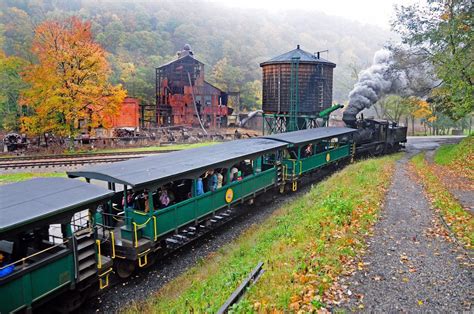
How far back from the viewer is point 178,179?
33.7 ft

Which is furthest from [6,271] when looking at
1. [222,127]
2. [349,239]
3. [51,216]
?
[222,127]

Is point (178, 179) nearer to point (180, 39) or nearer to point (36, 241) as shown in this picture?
point (36, 241)

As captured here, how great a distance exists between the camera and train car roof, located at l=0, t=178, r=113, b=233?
6375mm

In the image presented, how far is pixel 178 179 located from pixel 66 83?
71.9ft

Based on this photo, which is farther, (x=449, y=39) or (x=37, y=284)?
(x=449, y=39)

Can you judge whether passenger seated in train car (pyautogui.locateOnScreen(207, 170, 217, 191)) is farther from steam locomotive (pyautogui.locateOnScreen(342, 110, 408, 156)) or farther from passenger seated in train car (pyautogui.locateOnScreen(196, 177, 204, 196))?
steam locomotive (pyautogui.locateOnScreen(342, 110, 408, 156))

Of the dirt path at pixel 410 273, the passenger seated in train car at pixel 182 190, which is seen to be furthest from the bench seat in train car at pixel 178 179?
the dirt path at pixel 410 273

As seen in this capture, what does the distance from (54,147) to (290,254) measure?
27.7 m

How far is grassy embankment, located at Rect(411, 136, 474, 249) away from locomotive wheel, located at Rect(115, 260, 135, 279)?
28.2 ft

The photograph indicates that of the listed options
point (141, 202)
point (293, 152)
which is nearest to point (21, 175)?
point (141, 202)

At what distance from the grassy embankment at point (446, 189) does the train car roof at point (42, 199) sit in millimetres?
9167

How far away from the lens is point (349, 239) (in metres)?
9.01

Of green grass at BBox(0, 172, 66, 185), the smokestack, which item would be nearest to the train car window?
green grass at BBox(0, 172, 66, 185)

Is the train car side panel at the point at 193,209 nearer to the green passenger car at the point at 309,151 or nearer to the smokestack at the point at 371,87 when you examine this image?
the green passenger car at the point at 309,151
